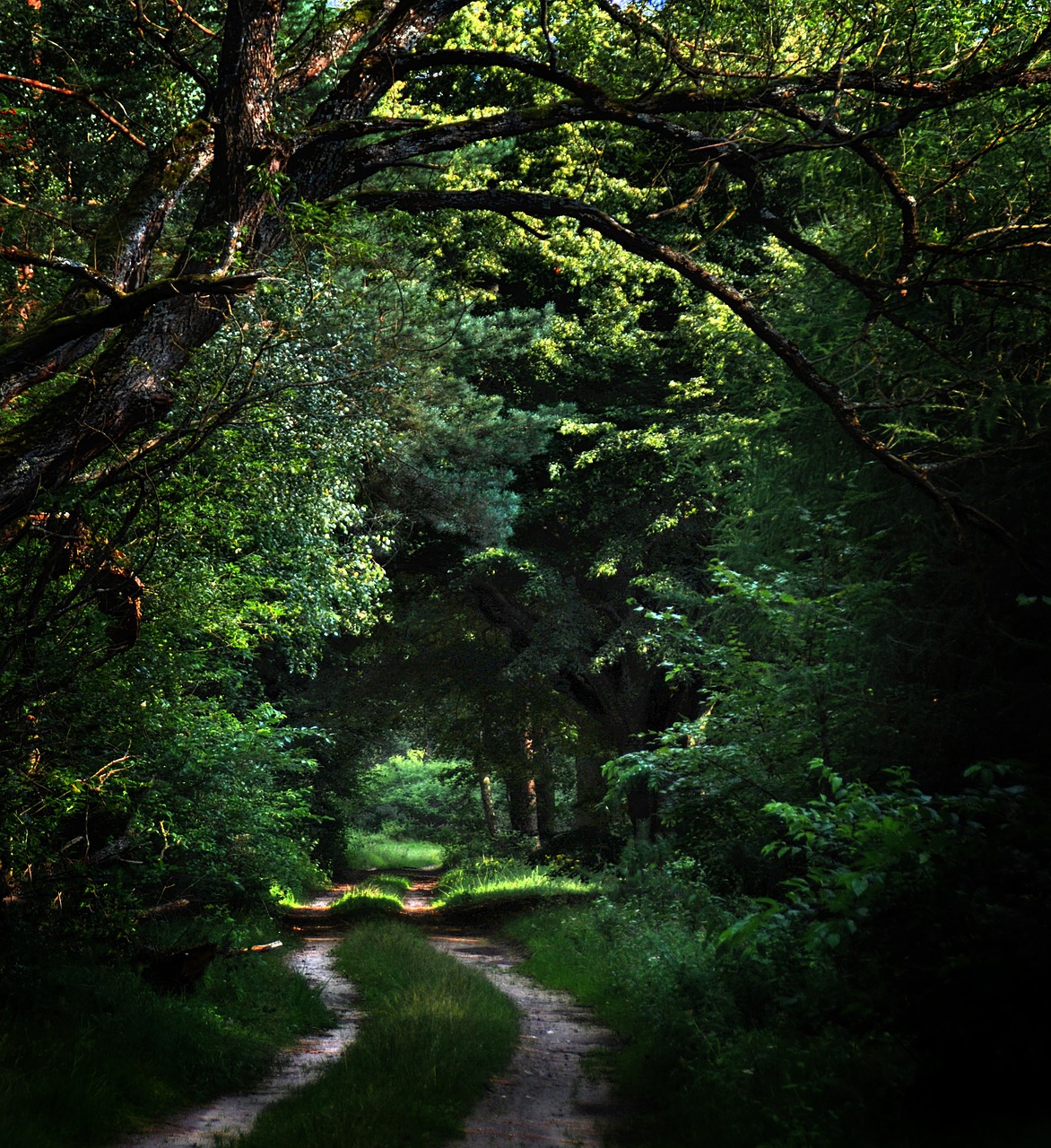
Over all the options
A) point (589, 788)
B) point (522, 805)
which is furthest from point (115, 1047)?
Answer: point (522, 805)

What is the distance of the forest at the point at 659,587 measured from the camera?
5.18 metres

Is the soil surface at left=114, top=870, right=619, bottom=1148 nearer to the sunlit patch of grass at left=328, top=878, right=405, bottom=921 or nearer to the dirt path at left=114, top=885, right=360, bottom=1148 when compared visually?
the dirt path at left=114, top=885, right=360, bottom=1148

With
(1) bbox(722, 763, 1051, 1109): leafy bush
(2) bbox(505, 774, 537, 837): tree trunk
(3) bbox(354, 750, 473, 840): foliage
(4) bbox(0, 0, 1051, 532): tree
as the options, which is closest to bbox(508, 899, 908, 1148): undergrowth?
(1) bbox(722, 763, 1051, 1109): leafy bush

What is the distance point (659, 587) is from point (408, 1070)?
8.27 metres

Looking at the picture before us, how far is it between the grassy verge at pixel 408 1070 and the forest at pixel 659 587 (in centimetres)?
16

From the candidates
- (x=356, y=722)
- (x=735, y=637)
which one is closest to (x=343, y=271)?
(x=735, y=637)

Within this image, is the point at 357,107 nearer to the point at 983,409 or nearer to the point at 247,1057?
the point at 983,409

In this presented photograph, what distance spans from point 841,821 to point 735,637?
3596 mm

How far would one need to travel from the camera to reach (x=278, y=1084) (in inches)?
298

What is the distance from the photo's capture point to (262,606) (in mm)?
10023

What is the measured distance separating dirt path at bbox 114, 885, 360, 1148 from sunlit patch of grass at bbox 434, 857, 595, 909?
6.58m

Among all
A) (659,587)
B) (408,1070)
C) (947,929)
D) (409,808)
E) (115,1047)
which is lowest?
(409,808)

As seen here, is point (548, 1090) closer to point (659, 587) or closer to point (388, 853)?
point (659, 587)

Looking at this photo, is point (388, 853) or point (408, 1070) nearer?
point (408, 1070)
